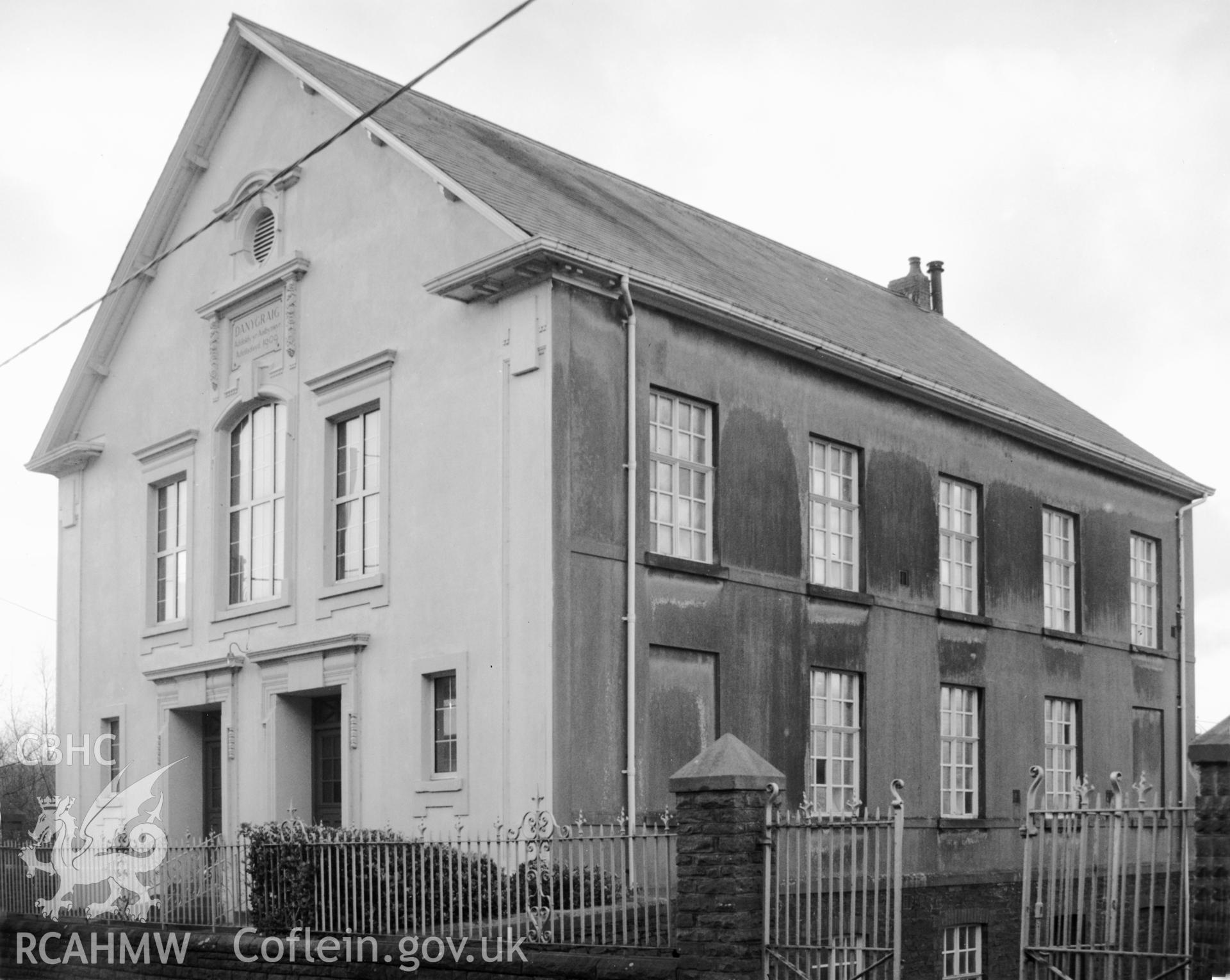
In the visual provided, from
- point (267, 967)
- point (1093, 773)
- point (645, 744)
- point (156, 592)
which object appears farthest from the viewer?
point (1093, 773)

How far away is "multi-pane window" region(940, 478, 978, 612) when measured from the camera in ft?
76.9

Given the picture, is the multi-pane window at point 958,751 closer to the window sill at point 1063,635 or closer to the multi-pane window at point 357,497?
the window sill at point 1063,635

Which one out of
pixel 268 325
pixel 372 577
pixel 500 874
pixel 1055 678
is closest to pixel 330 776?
pixel 372 577

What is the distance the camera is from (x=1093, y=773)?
25516 mm

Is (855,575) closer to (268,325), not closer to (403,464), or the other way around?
(403,464)

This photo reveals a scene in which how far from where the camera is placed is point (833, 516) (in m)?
21.5

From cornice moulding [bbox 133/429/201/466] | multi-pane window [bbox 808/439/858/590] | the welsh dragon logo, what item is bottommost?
the welsh dragon logo

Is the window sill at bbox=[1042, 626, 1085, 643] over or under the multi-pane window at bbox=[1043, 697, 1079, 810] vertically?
over

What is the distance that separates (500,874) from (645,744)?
4.44m

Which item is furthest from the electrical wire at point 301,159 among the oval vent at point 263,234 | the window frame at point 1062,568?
the window frame at point 1062,568

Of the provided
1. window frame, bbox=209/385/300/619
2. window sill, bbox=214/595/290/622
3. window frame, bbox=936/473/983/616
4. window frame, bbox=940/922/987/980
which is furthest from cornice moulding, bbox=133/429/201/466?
window frame, bbox=940/922/987/980

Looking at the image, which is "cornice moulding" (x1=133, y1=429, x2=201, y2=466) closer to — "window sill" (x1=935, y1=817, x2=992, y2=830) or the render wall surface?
the render wall surface

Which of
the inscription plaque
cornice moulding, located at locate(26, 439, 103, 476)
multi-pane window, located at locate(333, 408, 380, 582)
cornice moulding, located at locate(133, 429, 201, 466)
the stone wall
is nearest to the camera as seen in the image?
the stone wall

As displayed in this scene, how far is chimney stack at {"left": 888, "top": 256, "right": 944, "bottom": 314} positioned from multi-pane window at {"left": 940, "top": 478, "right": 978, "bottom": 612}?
8.37m
